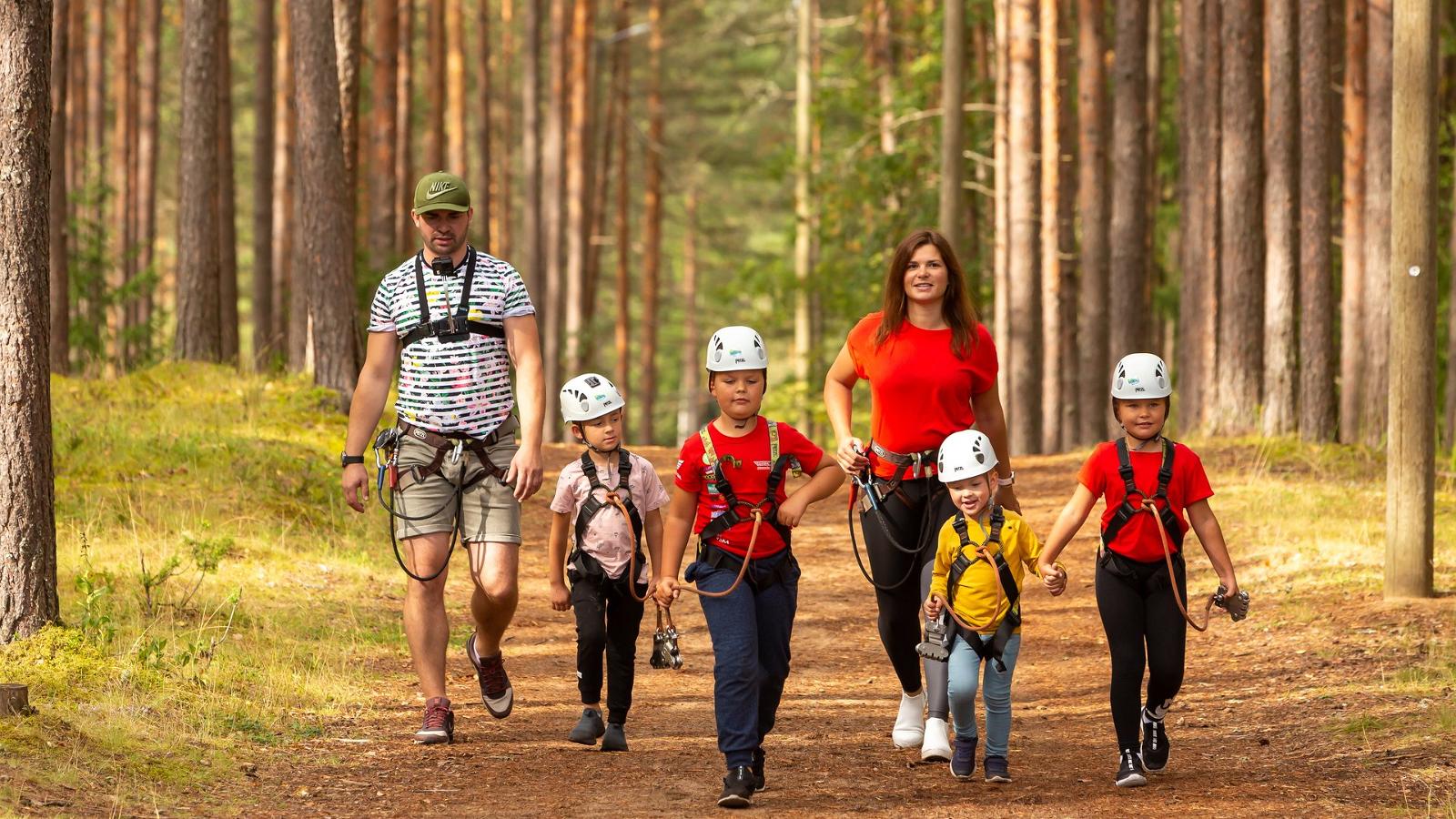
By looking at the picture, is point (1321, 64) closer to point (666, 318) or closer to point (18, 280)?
point (18, 280)

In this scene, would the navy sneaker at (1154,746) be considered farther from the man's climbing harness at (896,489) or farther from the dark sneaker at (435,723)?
the dark sneaker at (435,723)

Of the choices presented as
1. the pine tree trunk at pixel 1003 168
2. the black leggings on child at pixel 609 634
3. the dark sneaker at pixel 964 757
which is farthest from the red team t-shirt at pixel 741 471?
the pine tree trunk at pixel 1003 168

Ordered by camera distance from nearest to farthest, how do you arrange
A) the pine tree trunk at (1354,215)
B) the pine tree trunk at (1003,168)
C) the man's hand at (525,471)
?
the man's hand at (525,471) < the pine tree trunk at (1354,215) < the pine tree trunk at (1003,168)

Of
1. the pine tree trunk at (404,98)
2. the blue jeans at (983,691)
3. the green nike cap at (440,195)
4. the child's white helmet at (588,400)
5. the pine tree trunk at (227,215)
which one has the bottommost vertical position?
the blue jeans at (983,691)

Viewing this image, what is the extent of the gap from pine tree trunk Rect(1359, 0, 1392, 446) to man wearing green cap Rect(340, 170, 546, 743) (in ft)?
46.7

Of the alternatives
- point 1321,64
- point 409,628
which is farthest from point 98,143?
point 409,628

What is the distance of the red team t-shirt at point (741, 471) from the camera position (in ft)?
20.4

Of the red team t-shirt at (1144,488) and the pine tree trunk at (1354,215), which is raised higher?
the pine tree trunk at (1354,215)

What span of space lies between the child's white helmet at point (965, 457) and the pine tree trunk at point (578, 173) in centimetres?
2966

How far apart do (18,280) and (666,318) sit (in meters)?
53.2

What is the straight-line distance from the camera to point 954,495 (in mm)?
6402

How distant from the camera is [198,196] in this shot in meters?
18.8

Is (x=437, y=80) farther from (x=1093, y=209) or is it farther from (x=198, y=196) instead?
(x=198, y=196)

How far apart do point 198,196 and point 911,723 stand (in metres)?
14.2
